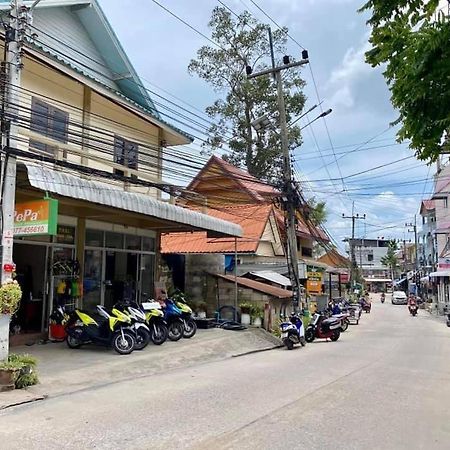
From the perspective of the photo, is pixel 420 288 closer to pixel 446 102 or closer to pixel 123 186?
pixel 123 186

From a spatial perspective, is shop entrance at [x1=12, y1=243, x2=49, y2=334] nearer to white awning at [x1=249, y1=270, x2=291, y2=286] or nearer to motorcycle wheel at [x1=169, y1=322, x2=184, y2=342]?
motorcycle wheel at [x1=169, y1=322, x2=184, y2=342]

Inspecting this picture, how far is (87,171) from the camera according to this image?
1029 cm

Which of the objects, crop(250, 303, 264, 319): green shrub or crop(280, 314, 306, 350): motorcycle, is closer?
crop(280, 314, 306, 350): motorcycle

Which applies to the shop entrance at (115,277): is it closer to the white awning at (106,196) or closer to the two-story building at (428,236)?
the white awning at (106,196)

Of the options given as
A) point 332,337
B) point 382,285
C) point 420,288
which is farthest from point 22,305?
point 382,285

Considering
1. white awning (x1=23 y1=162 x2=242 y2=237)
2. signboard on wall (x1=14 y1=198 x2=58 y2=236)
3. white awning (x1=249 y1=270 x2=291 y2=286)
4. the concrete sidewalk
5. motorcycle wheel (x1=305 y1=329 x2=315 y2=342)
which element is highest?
white awning (x1=23 y1=162 x2=242 y2=237)

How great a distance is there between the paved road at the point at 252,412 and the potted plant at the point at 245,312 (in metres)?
6.85

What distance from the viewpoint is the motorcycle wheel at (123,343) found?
11.7 meters

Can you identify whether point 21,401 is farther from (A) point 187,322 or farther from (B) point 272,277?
(B) point 272,277

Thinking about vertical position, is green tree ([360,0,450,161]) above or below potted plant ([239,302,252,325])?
above

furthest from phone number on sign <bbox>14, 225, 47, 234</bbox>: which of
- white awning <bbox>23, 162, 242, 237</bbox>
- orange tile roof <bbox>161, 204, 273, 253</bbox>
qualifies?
orange tile roof <bbox>161, 204, 273, 253</bbox>

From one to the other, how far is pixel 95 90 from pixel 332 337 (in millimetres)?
11568

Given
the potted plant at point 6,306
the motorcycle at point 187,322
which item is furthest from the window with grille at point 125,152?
the potted plant at point 6,306

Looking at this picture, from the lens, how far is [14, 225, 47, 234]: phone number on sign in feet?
29.6
